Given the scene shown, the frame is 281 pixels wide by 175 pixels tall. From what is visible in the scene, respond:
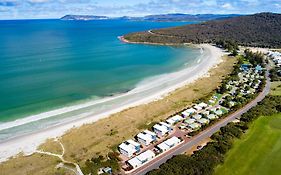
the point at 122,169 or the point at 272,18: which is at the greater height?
the point at 272,18

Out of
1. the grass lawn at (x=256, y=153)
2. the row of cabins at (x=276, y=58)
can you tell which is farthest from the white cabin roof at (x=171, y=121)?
the row of cabins at (x=276, y=58)

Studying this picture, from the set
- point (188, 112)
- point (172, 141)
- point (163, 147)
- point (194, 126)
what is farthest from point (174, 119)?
point (163, 147)

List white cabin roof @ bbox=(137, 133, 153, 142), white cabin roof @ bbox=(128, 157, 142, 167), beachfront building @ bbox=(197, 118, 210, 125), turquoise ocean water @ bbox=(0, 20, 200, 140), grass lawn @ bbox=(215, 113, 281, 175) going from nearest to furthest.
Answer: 1. grass lawn @ bbox=(215, 113, 281, 175)
2. white cabin roof @ bbox=(128, 157, 142, 167)
3. white cabin roof @ bbox=(137, 133, 153, 142)
4. beachfront building @ bbox=(197, 118, 210, 125)
5. turquoise ocean water @ bbox=(0, 20, 200, 140)

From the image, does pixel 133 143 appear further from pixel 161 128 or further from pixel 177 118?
pixel 177 118

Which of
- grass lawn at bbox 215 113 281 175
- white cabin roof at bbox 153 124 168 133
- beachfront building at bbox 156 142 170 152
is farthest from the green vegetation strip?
white cabin roof at bbox 153 124 168 133

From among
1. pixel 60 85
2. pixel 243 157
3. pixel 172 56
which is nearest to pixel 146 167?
pixel 243 157

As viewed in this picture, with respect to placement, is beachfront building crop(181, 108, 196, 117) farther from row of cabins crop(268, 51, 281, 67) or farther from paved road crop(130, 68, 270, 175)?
row of cabins crop(268, 51, 281, 67)

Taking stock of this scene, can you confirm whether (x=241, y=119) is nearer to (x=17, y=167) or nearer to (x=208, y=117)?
(x=208, y=117)
